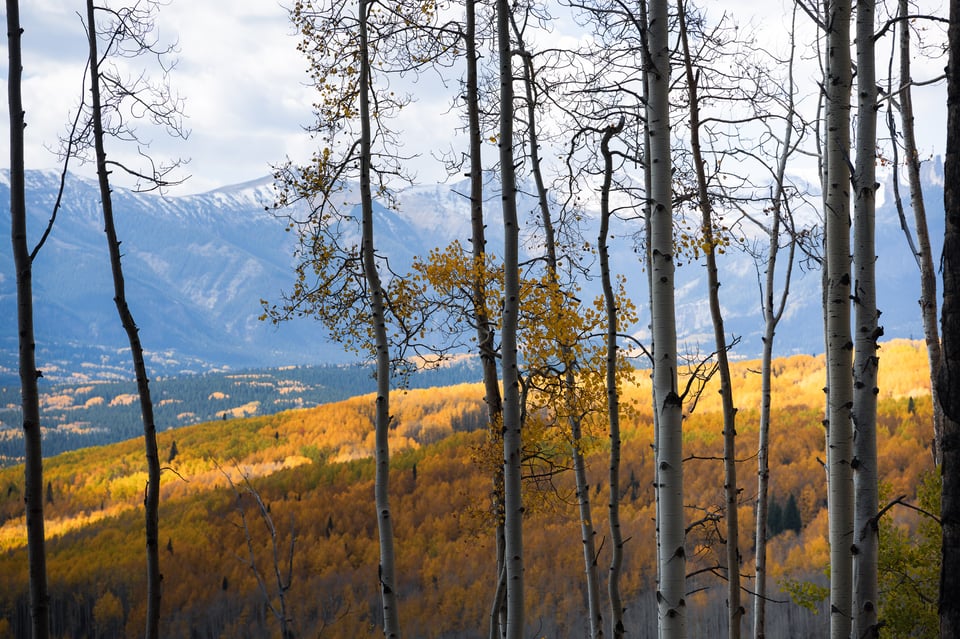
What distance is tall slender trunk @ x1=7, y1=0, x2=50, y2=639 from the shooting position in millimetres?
4117

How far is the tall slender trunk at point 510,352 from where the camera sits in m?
5.24

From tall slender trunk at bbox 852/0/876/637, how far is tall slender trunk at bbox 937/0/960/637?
35.9 inches

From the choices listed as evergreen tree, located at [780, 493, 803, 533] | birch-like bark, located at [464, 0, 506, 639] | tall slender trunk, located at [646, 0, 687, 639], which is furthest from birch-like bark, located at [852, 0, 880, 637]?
evergreen tree, located at [780, 493, 803, 533]

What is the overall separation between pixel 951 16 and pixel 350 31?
5220mm

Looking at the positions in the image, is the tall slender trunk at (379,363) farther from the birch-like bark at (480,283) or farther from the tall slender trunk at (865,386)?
the tall slender trunk at (865,386)

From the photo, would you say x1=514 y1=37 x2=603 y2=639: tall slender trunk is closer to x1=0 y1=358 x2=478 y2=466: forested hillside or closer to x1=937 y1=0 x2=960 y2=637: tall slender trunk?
x1=937 y1=0 x2=960 y2=637: tall slender trunk

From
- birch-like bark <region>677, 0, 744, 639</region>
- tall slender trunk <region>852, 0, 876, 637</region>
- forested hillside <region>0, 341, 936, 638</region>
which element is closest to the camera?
tall slender trunk <region>852, 0, 876, 637</region>

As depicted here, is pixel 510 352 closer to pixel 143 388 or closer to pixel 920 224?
pixel 143 388

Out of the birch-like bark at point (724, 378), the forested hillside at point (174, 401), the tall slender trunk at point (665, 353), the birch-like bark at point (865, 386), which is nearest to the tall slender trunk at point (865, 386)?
the birch-like bark at point (865, 386)

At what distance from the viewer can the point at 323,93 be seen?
7078mm

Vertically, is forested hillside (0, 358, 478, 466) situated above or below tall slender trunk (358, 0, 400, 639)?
below

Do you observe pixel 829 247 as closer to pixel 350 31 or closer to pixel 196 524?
pixel 350 31

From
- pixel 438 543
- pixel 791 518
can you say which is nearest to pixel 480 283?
pixel 791 518

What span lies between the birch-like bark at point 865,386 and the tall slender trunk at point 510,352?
7.05ft
